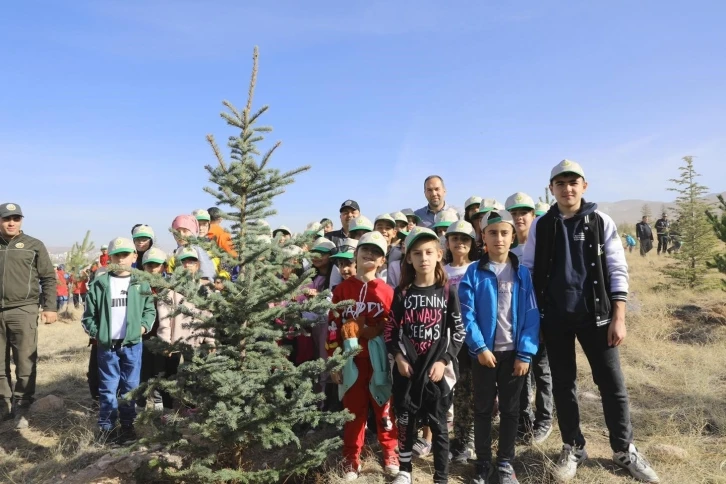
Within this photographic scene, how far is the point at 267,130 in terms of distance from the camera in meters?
3.65

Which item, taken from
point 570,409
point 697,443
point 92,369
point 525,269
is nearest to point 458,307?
point 525,269

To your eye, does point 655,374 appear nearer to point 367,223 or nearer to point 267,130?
point 367,223

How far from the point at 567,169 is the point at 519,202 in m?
0.98

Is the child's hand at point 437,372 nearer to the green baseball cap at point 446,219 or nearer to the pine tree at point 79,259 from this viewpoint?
the green baseball cap at point 446,219

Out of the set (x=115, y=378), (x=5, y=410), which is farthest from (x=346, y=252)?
(x=5, y=410)

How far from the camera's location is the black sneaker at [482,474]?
3.72m

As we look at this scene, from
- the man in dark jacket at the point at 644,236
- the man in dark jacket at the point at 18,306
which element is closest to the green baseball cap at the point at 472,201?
the man in dark jacket at the point at 18,306

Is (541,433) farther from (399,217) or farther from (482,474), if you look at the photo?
(399,217)

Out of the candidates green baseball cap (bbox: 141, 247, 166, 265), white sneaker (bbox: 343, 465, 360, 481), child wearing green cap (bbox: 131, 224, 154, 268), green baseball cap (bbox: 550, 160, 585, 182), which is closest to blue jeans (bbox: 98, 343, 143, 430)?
green baseball cap (bbox: 141, 247, 166, 265)

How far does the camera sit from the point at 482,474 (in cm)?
374

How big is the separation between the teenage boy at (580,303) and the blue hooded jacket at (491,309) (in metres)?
0.22

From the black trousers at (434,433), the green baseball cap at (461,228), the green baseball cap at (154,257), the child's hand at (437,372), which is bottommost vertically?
the black trousers at (434,433)

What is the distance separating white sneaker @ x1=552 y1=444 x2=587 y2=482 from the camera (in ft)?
12.5

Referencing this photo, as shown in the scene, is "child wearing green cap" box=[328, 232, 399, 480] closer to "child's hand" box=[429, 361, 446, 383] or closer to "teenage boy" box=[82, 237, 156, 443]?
"child's hand" box=[429, 361, 446, 383]
